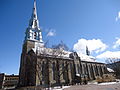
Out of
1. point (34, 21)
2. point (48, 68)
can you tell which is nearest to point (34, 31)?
point (34, 21)

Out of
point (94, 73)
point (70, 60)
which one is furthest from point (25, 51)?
point (94, 73)

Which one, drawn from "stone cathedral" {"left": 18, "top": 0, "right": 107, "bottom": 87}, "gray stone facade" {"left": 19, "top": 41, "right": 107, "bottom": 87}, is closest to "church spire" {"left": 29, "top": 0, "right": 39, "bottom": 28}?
"stone cathedral" {"left": 18, "top": 0, "right": 107, "bottom": 87}

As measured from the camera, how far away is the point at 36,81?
35125 millimetres

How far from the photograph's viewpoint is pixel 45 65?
39.7m

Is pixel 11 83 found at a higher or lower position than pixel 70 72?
lower

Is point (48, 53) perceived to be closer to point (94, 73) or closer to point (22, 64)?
point (22, 64)

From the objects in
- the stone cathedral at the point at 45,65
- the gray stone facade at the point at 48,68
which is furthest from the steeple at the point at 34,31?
the gray stone facade at the point at 48,68

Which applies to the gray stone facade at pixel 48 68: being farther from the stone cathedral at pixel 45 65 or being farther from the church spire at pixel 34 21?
the church spire at pixel 34 21

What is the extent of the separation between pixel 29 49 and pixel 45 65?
10.2 metres

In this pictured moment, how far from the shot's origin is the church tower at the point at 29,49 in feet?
128

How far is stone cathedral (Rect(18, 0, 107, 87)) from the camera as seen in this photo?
3575cm

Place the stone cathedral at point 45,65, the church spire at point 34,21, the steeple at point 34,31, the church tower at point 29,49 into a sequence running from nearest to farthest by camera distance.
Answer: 1. the stone cathedral at point 45,65
2. the church tower at point 29,49
3. the steeple at point 34,31
4. the church spire at point 34,21

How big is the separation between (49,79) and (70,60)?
14106mm

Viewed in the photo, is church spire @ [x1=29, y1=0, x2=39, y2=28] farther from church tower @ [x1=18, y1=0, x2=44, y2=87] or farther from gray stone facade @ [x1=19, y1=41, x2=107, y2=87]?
gray stone facade @ [x1=19, y1=41, x2=107, y2=87]
